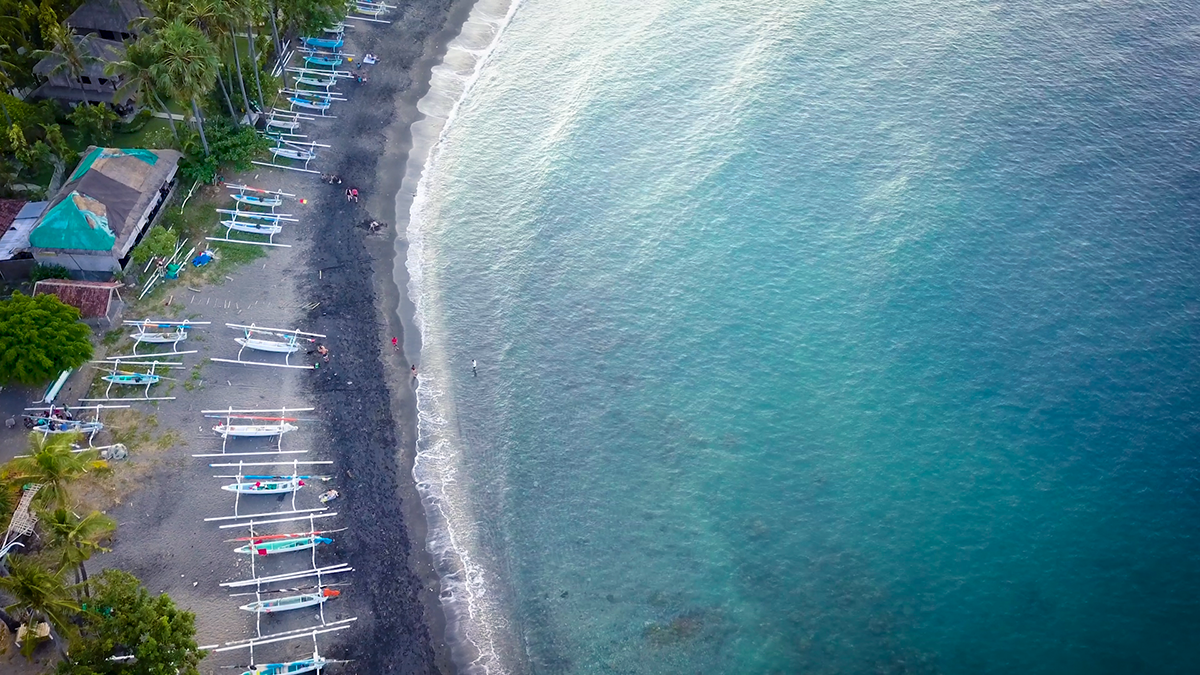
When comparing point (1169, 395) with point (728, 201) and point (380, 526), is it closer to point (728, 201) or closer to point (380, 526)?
point (728, 201)

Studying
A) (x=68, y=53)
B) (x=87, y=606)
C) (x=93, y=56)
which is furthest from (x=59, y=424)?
(x=93, y=56)

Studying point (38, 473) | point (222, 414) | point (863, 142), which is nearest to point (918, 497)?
point (863, 142)

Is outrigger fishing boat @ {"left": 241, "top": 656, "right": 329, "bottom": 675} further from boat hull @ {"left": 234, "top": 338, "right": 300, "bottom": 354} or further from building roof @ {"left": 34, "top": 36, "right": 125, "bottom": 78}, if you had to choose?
building roof @ {"left": 34, "top": 36, "right": 125, "bottom": 78}

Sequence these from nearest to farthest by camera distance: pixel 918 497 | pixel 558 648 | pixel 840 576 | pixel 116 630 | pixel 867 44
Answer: pixel 116 630
pixel 558 648
pixel 840 576
pixel 918 497
pixel 867 44

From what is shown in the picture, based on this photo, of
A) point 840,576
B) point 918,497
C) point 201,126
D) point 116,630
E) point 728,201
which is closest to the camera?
point 116,630

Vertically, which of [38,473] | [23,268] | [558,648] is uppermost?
[38,473]

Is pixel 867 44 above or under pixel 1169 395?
above

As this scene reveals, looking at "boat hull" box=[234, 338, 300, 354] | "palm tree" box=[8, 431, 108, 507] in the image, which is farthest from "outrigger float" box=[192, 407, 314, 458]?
"palm tree" box=[8, 431, 108, 507]

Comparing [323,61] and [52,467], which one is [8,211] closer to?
[323,61]
